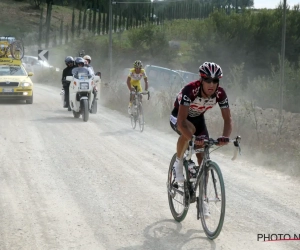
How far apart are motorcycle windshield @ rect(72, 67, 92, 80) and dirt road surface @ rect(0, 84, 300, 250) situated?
3916mm

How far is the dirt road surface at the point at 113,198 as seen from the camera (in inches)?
264

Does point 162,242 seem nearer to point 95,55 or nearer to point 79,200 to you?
point 79,200

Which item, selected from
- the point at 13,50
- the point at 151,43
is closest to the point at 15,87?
the point at 13,50

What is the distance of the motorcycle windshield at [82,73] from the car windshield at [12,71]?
621cm

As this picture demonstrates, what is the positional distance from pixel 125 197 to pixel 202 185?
227cm

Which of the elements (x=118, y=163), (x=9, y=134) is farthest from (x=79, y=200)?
(x=9, y=134)

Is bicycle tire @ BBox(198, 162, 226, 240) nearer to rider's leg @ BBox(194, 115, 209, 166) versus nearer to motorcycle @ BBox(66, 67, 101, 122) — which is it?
rider's leg @ BBox(194, 115, 209, 166)

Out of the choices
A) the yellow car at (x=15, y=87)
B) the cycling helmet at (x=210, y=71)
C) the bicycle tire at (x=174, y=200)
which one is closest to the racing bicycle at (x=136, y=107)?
the yellow car at (x=15, y=87)

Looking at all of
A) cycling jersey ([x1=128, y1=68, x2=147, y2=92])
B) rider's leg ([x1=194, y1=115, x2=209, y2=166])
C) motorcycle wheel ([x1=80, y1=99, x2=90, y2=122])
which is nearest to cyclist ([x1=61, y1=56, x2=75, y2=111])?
motorcycle wheel ([x1=80, y1=99, x2=90, y2=122])

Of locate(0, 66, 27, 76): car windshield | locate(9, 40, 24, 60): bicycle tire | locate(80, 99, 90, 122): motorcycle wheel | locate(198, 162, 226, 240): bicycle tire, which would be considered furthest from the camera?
locate(9, 40, 24, 60): bicycle tire

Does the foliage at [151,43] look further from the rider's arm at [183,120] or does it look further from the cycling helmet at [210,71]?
the cycling helmet at [210,71]

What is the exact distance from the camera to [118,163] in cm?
1145

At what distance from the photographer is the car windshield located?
958 inches

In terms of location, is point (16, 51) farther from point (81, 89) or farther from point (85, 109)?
point (85, 109)
